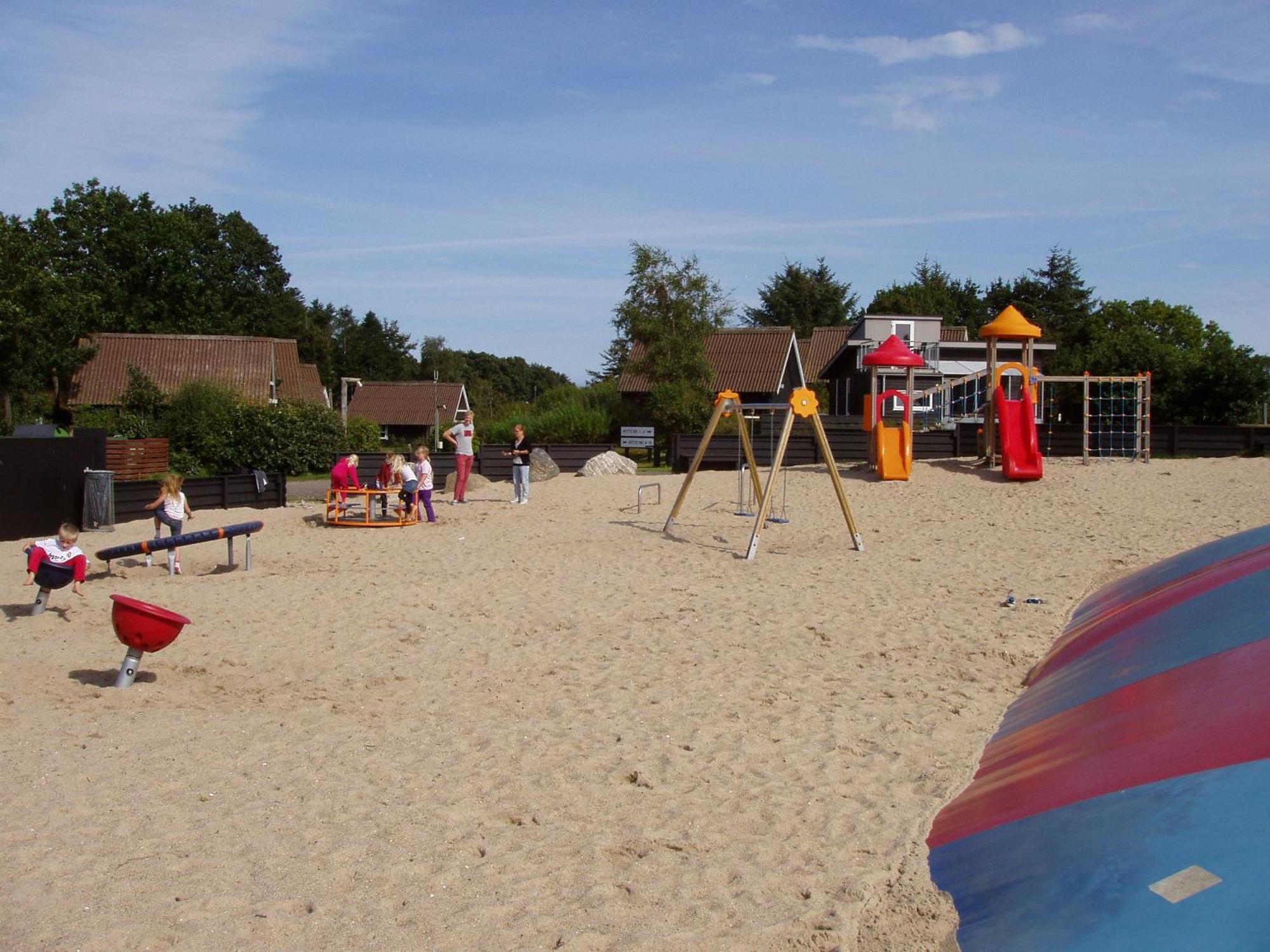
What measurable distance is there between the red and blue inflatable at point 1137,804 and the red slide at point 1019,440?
12767 mm

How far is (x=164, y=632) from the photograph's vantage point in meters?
7.41

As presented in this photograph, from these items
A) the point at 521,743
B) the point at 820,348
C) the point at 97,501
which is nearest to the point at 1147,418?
the point at 521,743

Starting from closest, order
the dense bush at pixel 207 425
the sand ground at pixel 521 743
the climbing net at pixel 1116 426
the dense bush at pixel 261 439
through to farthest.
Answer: the sand ground at pixel 521 743 → the climbing net at pixel 1116 426 → the dense bush at pixel 261 439 → the dense bush at pixel 207 425

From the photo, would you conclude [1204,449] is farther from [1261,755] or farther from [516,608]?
[1261,755]

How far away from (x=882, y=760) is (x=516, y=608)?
5.03m

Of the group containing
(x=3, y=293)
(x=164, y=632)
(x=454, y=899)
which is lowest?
(x=454, y=899)

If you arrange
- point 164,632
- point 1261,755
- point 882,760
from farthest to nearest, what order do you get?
point 164,632 < point 882,760 < point 1261,755

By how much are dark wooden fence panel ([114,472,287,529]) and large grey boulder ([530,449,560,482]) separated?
5483 mm

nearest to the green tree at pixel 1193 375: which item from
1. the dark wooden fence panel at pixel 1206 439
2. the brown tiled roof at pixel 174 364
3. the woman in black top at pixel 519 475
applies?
the dark wooden fence panel at pixel 1206 439

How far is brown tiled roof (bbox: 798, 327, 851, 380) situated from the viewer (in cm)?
5744

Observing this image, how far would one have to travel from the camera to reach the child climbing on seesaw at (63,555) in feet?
32.4

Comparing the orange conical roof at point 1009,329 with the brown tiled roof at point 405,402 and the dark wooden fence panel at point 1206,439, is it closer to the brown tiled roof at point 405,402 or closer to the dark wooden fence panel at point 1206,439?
the dark wooden fence panel at point 1206,439

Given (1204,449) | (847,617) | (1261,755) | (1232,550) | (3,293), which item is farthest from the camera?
(3,293)

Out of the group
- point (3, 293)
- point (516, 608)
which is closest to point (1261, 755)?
point (516, 608)
